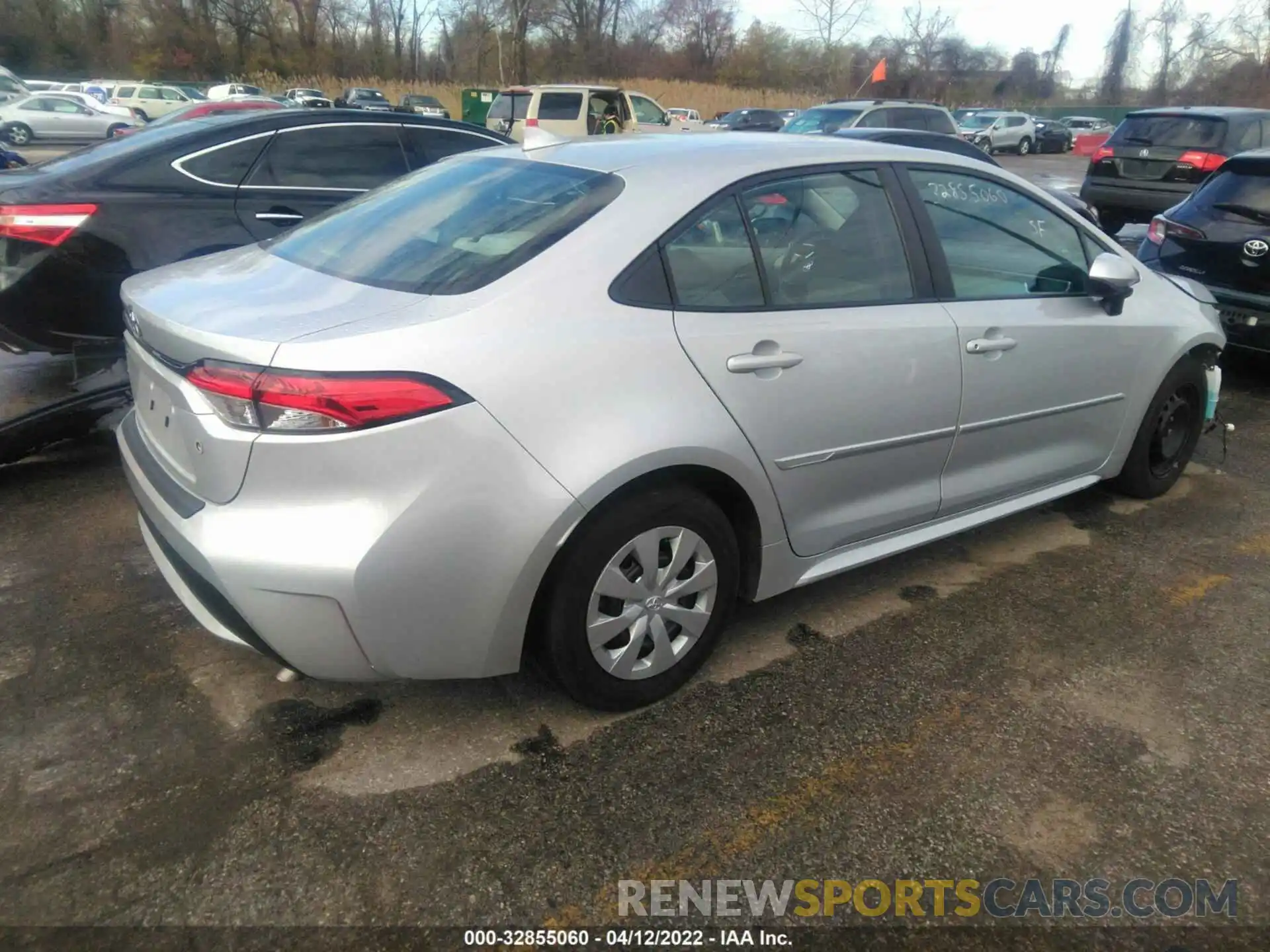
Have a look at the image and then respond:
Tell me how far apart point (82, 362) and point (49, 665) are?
7.02ft

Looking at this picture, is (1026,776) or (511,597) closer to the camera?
(511,597)

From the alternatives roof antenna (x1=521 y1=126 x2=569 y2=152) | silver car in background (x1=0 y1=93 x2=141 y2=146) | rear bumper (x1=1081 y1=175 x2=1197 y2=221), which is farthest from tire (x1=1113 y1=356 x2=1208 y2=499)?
silver car in background (x1=0 y1=93 x2=141 y2=146)

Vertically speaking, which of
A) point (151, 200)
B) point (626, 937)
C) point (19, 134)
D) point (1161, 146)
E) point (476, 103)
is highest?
point (1161, 146)

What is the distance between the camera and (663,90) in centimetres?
4869

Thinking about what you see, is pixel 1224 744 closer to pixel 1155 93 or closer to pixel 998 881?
pixel 998 881

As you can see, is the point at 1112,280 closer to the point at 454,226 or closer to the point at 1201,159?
→ the point at 454,226

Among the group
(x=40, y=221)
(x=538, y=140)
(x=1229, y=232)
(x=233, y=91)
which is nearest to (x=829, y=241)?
(x=538, y=140)

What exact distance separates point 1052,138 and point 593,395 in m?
42.6

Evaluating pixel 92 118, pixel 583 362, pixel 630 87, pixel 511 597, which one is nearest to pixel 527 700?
pixel 511 597

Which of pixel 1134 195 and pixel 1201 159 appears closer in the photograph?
pixel 1201 159

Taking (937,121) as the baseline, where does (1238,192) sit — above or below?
below

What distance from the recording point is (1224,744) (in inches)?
108

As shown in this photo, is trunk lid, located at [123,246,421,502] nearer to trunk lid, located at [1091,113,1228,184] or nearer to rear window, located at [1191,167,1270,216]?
rear window, located at [1191,167,1270,216]

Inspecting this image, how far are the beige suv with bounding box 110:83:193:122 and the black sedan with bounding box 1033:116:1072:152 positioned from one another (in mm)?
32278
